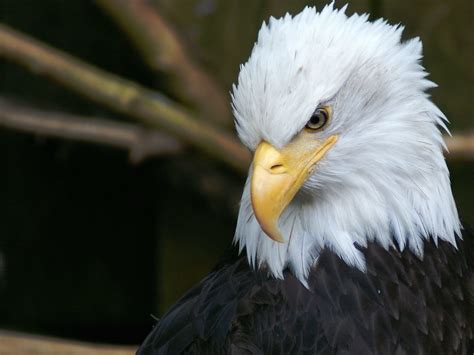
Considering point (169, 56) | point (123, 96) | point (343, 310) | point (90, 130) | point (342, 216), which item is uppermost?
point (342, 216)

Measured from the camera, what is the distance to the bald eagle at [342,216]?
249 centimetres

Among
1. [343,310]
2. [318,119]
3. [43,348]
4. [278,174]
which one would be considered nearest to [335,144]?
[318,119]

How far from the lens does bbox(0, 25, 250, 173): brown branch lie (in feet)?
13.7

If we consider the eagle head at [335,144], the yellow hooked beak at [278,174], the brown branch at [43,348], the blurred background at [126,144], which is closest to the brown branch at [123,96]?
the blurred background at [126,144]

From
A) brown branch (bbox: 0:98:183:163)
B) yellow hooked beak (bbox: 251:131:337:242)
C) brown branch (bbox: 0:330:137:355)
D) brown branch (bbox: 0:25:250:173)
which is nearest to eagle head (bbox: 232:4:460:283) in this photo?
yellow hooked beak (bbox: 251:131:337:242)

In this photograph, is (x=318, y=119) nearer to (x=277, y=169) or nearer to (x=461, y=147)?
(x=277, y=169)

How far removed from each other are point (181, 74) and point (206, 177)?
0.46m

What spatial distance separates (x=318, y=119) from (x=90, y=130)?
2047 mm

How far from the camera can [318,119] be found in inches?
98.9

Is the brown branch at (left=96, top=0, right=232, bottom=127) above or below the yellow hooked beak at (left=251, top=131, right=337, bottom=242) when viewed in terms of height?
below

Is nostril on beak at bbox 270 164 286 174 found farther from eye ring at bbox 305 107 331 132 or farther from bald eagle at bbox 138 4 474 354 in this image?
eye ring at bbox 305 107 331 132

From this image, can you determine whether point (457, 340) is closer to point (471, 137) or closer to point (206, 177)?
point (471, 137)

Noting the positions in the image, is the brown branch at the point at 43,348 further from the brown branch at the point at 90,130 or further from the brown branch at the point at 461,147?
the brown branch at the point at 461,147

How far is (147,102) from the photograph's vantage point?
4152mm
